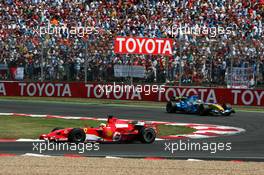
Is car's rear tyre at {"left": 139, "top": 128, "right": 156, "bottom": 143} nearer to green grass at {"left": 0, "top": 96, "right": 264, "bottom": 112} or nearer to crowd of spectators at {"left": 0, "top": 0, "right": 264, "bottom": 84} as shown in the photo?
crowd of spectators at {"left": 0, "top": 0, "right": 264, "bottom": 84}

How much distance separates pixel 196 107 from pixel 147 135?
9.21 meters

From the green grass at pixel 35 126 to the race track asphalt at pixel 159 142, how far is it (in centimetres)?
163

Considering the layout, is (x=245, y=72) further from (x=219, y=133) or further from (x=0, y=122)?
(x=0, y=122)

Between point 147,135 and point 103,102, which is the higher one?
point 103,102

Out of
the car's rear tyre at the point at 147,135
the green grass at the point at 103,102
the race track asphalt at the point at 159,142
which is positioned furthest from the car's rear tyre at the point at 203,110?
the car's rear tyre at the point at 147,135

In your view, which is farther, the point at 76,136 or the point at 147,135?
the point at 147,135

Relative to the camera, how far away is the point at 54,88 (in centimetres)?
3020

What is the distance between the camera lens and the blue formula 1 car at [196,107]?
23328 mm

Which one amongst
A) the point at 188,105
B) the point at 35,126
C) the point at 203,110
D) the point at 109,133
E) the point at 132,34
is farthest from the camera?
the point at 132,34

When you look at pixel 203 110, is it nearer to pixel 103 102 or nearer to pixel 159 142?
pixel 103 102

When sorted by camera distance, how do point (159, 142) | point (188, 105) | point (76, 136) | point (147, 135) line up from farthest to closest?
1. point (188, 105)
2. point (159, 142)
3. point (147, 135)
4. point (76, 136)

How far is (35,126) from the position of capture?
709 inches

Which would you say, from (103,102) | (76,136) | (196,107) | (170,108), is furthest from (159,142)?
(103,102)

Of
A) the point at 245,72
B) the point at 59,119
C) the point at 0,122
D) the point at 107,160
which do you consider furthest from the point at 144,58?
the point at 107,160
